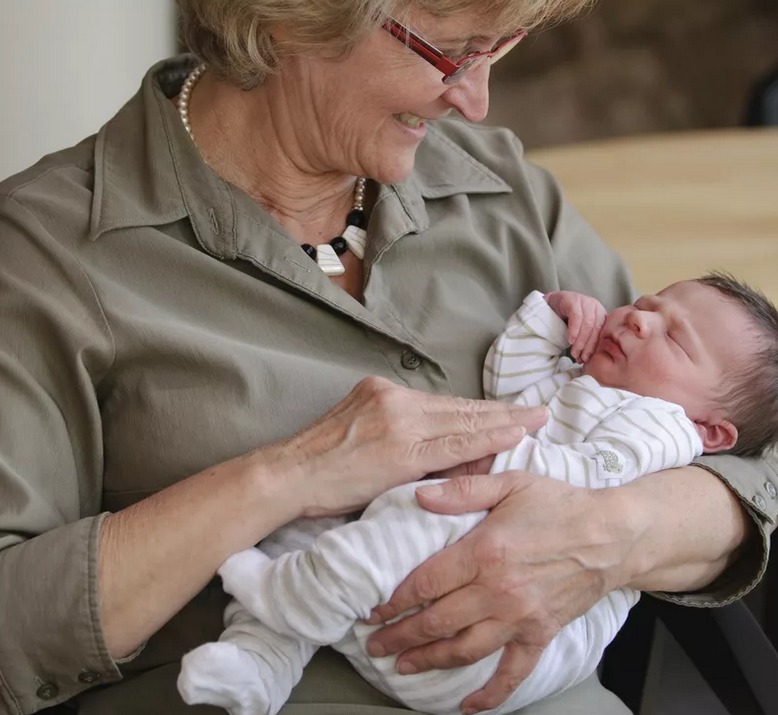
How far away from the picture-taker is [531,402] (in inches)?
66.1

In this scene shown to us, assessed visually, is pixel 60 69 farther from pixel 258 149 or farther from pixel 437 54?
pixel 437 54

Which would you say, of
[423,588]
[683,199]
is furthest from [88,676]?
[683,199]

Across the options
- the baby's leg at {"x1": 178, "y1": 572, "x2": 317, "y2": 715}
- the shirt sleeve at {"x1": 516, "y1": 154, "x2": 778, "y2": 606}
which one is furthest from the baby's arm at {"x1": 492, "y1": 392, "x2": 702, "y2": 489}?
the baby's leg at {"x1": 178, "y1": 572, "x2": 317, "y2": 715}

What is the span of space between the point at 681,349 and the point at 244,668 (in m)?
0.75

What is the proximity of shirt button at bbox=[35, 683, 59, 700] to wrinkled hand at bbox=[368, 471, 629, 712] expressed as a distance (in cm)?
39

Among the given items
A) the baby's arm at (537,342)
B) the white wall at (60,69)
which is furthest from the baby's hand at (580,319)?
the white wall at (60,69)

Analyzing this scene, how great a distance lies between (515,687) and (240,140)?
0.86m

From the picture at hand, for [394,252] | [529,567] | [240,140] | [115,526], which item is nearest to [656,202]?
[394,252]

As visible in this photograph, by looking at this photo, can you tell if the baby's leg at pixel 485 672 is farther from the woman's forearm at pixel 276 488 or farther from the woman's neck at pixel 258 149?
the woman's neck at pixel 258 149

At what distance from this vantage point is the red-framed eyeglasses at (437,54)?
1.52 meters

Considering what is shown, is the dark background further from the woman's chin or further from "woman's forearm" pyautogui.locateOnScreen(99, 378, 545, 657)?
"woman's forearm" pyautogui.locateOnScreen(99, 378, 545, 657)

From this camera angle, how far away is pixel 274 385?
156cm

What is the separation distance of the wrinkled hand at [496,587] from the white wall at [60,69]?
1113 mm

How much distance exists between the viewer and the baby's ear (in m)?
1.60
